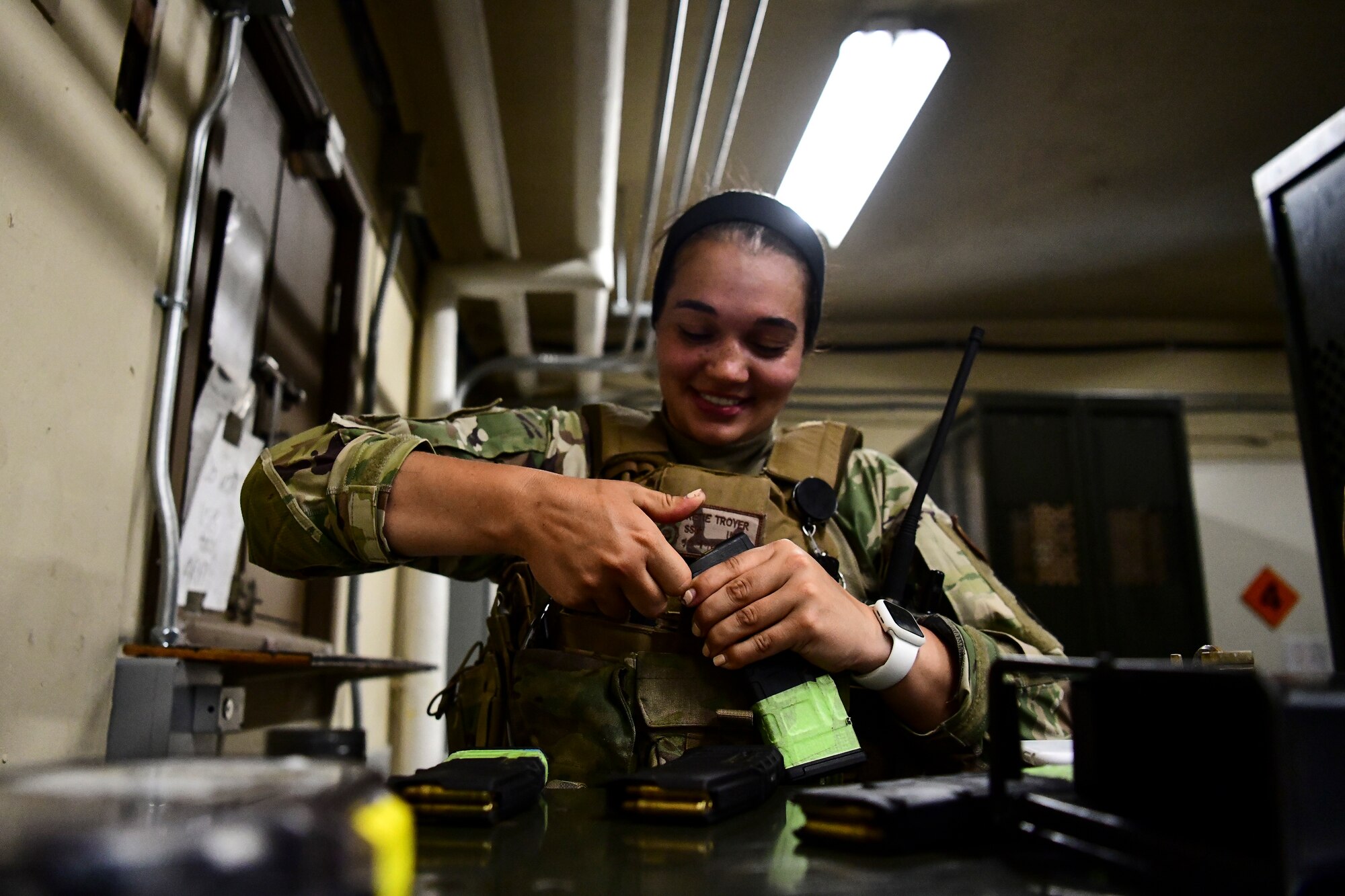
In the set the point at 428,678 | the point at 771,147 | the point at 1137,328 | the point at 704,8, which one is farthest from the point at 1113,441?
the point at 428,678

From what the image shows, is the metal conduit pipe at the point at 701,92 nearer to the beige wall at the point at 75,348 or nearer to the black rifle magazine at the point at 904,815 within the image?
the beige wall at the point at 75,348

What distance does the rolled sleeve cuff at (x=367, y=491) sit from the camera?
90cm

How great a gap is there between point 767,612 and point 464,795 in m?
0.36

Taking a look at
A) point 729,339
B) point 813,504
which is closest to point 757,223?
point 729,339

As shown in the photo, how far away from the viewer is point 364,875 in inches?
10.1

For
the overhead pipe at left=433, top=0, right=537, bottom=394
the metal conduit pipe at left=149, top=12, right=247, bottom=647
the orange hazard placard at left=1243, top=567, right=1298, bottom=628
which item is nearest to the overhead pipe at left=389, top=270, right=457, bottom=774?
the overhead pipe at left=433, top=0, right=537, bottom=394

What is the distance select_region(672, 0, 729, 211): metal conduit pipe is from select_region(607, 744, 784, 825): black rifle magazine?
111 centimetres

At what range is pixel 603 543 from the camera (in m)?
0.80

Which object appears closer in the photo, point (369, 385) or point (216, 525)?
point (216, 525)

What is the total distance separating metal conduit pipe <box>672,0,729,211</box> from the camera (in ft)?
5.65

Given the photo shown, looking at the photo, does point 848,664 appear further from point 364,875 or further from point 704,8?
point 704,8

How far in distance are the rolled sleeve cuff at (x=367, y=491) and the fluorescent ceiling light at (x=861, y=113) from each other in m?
1.29

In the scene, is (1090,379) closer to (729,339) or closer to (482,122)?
(482,122)

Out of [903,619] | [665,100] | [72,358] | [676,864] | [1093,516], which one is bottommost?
[676,864]
